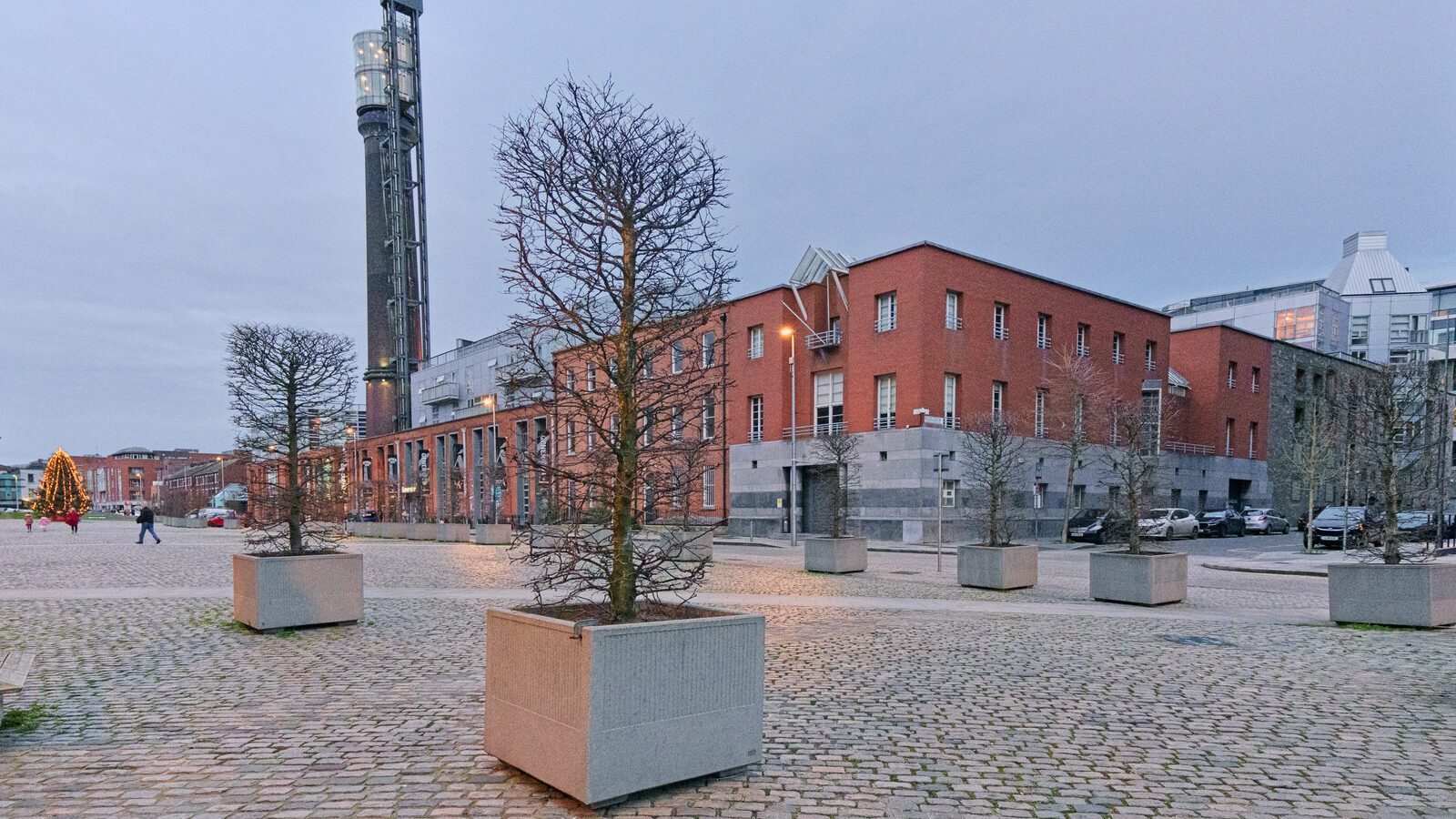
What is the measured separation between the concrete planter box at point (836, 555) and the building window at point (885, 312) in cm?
2164

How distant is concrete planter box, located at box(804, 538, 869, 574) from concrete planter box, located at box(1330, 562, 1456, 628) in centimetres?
984

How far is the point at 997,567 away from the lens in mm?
16516

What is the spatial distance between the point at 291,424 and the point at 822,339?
Result: 1290 inches

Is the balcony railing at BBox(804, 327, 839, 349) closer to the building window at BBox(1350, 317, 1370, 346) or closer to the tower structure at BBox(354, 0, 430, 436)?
the tower structure at BBox(354, 0, 430, 436)

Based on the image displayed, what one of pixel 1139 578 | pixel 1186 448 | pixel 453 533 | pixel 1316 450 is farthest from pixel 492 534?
pixel 1186 448

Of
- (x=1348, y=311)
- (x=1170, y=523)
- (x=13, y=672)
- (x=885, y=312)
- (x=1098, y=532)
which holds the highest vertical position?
(x=1348, y=311)

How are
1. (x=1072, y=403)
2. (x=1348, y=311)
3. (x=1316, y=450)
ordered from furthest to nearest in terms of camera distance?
(x=1348, y=311)
(x=1072, y=403)
(x=1316, y=450)

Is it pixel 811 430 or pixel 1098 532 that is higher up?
pixel 811 430

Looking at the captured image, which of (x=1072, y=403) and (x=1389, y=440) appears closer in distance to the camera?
(x=1389, y=440)

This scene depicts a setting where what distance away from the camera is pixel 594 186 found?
5684 mm

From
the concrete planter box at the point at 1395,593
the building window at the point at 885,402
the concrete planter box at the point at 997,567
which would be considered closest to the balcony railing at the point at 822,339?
the building window at the point at 885,402

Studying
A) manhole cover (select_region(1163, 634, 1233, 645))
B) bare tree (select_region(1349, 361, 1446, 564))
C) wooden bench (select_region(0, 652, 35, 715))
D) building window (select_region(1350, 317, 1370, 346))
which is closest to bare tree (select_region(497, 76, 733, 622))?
wooden bench (select_region(0, 652, 35, 715))

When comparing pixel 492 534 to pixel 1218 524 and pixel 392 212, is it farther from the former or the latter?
pixel 392 212

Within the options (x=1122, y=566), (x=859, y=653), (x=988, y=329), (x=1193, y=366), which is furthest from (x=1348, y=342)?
(x=859, y=653)
